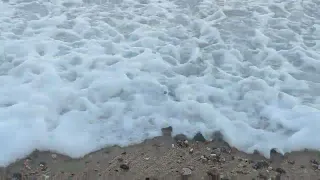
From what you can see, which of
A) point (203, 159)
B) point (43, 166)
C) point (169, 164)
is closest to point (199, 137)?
point (203, 159)

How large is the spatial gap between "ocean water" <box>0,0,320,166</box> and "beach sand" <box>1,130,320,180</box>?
0.37 feet

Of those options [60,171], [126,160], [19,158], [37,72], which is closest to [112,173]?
[126,160]

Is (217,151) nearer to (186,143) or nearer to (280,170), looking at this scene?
→ (186,143)

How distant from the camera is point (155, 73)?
17.8 ft

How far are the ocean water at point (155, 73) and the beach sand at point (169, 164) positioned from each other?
11 centimetres

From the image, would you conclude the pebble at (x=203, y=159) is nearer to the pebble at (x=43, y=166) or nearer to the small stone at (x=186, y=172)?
the small stone at (x=186, y=172)

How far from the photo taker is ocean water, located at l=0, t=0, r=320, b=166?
15.0 ft

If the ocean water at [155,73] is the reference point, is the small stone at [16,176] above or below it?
below

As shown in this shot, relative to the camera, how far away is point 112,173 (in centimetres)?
407

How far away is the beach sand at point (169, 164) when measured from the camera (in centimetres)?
407

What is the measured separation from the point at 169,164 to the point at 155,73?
1527 millimetres

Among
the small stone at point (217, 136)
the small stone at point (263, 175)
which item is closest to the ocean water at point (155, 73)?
the small stone at point (217, 136)

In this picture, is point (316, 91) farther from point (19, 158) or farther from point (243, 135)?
point (19, 158)

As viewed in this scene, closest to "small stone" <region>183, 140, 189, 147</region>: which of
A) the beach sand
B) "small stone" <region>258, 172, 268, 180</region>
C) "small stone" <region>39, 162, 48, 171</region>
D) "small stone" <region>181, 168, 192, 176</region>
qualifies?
the beach sand
